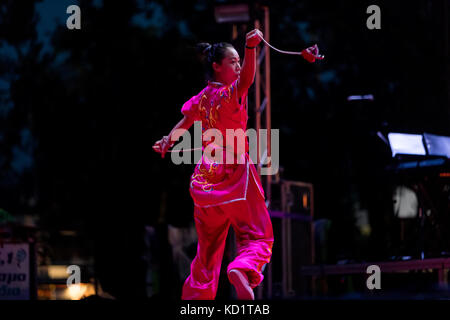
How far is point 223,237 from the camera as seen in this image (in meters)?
4.02

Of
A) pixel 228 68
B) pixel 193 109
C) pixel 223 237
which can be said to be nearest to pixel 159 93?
pixel 193 109

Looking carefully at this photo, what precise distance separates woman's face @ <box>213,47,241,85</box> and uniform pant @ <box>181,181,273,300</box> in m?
0.66

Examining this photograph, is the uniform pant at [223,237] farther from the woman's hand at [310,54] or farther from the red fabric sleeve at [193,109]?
the woman's hand at [310,54]

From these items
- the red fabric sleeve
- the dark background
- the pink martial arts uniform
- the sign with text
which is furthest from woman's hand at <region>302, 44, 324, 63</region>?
the dark background

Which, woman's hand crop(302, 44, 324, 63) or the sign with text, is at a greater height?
woman's hand crop(302, 44, 324, 63)

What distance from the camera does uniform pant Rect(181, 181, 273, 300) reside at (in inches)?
152

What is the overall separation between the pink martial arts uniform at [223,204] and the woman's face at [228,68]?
6 cm

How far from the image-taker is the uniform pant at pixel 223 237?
3863 millimetres

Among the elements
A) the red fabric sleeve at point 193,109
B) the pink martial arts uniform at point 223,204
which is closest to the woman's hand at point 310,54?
the pink martial arts uniform at point 223,204

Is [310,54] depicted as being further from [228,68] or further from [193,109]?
[193,109]

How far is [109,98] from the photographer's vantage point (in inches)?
544

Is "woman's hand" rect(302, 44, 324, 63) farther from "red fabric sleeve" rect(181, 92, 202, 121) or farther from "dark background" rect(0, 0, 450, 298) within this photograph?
"dark background" rect(0, 0, 450, 298)

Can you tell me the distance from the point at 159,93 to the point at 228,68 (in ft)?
33.5
